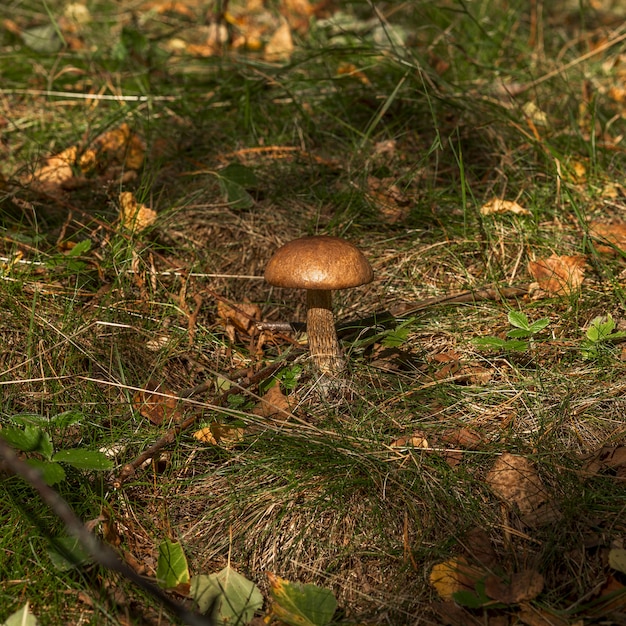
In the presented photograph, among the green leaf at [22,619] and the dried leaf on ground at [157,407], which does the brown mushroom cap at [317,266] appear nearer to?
the dried leaf on ground at [157,407]

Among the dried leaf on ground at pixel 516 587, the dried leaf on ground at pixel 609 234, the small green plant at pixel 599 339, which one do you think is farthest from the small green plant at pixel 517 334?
the dried leaf on ground at pixel 516 587

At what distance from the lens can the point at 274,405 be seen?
2.16 metres

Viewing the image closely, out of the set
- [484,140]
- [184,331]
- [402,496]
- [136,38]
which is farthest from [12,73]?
[402,496]

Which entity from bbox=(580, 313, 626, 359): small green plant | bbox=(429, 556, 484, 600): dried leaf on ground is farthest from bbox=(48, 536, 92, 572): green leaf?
bbox=(580, 313, 626, 359): small green plant

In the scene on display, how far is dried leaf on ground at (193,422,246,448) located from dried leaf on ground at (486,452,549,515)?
0.77 metres

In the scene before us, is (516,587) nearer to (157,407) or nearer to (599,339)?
(599,339)

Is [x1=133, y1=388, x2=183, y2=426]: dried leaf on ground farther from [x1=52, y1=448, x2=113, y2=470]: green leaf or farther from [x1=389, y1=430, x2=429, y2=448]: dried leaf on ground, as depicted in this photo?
[x1=389, y1=430, x2=429, y2=448]: dried leaf on ground

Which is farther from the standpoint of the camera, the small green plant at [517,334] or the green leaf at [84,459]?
the small green plant at [517,334]

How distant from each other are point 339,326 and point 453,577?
114cm

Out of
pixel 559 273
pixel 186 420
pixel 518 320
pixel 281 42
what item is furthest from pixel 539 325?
pixel 281 42

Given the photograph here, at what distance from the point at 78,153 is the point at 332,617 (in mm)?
2560

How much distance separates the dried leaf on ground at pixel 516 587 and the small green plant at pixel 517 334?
83cm

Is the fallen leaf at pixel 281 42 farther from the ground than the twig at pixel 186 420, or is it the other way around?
the twig at pixel 186 420

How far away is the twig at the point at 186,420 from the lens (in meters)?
1.95
